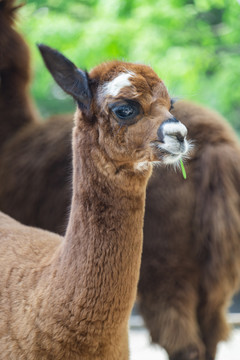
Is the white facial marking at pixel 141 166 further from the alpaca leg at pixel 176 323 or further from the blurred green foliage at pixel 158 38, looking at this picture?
the blurred green foliage at pixel 158 38

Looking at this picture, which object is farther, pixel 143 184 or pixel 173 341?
pixel 173 341

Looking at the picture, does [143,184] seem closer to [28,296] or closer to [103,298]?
[103,298]

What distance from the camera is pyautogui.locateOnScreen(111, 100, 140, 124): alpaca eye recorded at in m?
2.26

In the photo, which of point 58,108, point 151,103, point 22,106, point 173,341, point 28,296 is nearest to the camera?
point 151,103

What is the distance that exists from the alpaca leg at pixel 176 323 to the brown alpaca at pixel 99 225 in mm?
1201

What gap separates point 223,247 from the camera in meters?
3.67

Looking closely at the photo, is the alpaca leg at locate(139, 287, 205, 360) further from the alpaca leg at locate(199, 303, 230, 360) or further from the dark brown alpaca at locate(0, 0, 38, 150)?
the dark brown alpaca at locate(0, 0, 38, 150)

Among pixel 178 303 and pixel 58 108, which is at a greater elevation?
pixel 58 108

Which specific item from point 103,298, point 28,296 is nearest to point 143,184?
point 103,298

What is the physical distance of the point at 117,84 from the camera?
2287 mm

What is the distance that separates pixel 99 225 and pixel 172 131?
0.53 metres

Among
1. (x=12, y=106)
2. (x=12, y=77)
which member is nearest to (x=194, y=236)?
(x=12, y=106)

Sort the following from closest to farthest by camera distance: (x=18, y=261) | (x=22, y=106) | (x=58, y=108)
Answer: (x=18, y=261)
(x=22, y=106)
(x=58, y=108)

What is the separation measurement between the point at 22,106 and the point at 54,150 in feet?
2.52
